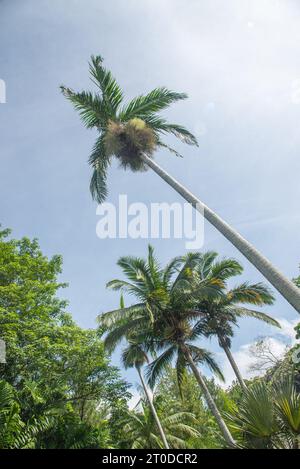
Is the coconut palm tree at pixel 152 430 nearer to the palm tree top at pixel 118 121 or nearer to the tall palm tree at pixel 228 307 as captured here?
the tall palm tree at pixel 228 307

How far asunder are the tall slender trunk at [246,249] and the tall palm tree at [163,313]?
599 centimetres

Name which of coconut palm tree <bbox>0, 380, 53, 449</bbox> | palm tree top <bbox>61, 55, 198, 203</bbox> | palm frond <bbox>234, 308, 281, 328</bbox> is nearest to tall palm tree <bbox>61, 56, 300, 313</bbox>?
palm tree top <bbox>61, 55, 198, 203</bbox>

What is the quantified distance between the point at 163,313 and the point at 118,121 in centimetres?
863

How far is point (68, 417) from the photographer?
18.9 meters

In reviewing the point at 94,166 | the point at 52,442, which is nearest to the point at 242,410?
the point at 94,166

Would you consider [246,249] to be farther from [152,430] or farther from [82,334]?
[152,430]

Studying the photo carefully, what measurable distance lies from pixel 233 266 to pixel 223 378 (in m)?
5.76

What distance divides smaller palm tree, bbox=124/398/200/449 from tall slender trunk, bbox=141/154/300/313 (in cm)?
2043

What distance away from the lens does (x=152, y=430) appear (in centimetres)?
2350

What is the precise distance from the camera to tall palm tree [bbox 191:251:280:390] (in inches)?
640

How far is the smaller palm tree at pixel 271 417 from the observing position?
→ 442 cm
